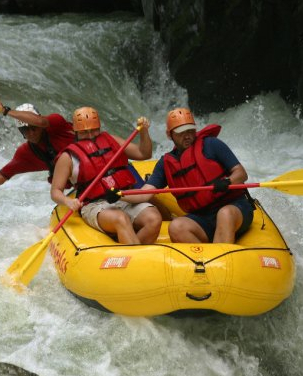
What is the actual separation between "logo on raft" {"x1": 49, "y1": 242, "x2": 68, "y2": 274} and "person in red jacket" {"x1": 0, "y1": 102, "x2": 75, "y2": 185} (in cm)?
69

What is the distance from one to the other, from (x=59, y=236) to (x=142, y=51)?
5.92 m

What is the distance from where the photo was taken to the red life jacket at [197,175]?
3.50m

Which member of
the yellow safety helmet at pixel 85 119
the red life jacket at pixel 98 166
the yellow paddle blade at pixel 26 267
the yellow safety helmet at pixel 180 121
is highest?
the yellow safety helmet at pixel 85 119

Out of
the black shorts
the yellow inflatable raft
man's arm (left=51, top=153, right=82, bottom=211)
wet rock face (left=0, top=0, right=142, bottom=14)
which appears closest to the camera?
the yellow inflatable raft

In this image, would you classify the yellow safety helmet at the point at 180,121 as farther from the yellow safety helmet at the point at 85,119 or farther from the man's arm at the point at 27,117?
the man's arm at the point at 27,117

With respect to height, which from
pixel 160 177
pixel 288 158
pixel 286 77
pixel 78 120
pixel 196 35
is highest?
pixel 78 120

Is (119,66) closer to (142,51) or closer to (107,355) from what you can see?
(142,51)

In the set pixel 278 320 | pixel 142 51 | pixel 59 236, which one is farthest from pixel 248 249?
pixel 142 51

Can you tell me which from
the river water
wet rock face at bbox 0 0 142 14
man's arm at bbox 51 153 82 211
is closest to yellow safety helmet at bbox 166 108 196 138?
man's arm at bbox 51 153 82 211

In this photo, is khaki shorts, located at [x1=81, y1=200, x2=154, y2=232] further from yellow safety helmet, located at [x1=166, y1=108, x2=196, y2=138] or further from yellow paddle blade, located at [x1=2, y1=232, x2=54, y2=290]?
yellow safety helmet, located at [x1=166, y1=108, x2=196, y2=138]

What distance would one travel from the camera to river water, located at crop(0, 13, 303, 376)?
3072 millimetres

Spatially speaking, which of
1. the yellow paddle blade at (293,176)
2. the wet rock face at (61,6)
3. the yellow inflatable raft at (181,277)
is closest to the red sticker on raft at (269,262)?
the yellow inflatable raft at (181,277)

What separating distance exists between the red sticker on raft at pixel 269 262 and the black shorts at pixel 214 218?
16.9 inches

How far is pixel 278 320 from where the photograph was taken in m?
3.39
